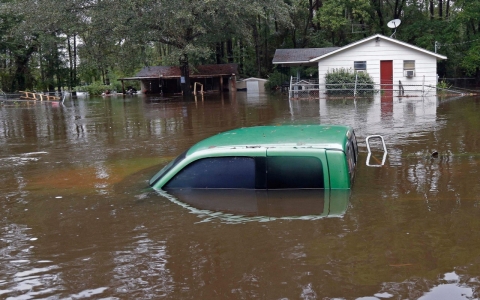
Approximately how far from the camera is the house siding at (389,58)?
3231 centimetres

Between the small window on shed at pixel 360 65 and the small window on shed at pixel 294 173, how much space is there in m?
29.1

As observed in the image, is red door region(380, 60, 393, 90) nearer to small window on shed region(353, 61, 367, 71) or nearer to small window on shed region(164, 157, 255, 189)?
small window on shed region(353, 61, 367, 71)

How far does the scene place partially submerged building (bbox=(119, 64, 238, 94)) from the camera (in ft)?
165

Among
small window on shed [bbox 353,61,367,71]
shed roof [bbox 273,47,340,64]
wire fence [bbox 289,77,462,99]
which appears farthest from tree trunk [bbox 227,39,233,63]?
small window on shed [bbox 353,61,367,71]

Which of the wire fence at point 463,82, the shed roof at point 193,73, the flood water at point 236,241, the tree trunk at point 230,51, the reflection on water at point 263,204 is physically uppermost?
the tree trunk at point 230,51

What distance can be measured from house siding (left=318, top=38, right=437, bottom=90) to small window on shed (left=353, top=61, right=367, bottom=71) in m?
0.20

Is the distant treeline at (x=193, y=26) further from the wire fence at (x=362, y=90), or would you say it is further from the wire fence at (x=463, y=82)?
the wire fence at (x=362, y=90)

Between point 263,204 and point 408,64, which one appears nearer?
point 263,204

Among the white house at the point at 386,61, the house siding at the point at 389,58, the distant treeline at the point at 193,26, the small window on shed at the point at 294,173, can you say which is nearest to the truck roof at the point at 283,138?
the small window on shed at the point at 294,173

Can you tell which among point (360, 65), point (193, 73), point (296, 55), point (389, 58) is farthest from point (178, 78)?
point (389, 58)

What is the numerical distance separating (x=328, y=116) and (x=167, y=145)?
799 cm

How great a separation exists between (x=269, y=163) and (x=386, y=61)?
29.4 m

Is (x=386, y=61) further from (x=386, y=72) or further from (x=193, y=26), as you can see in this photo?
(x=193, y=26)

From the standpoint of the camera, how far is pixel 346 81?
32.5m
